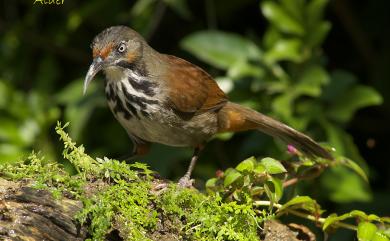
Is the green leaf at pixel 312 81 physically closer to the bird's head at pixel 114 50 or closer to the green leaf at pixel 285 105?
the green leaf at pixel 285 105

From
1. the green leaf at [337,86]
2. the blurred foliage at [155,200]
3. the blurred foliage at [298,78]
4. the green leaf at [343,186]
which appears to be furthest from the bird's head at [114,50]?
the green leaf at [343,186]

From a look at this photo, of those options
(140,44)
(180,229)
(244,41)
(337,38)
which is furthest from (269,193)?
(337,38)

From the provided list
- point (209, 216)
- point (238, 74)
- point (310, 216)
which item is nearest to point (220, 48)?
point (238, 74)

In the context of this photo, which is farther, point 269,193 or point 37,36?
point 37,36

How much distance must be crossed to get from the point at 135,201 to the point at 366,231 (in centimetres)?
96

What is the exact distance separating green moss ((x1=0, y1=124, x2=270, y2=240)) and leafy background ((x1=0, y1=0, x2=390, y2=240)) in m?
1.84

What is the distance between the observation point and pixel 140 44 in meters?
4.57

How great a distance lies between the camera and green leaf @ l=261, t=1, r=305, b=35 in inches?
209

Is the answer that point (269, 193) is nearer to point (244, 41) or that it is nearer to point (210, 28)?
point (244, 41)

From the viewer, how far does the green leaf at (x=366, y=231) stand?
126 inches

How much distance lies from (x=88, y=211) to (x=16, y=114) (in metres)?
3.26

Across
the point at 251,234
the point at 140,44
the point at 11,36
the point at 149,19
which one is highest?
the point at 11,36

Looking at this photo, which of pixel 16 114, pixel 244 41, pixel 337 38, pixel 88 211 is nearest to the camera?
pixel 88 211

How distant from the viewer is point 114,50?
441 centimetres
